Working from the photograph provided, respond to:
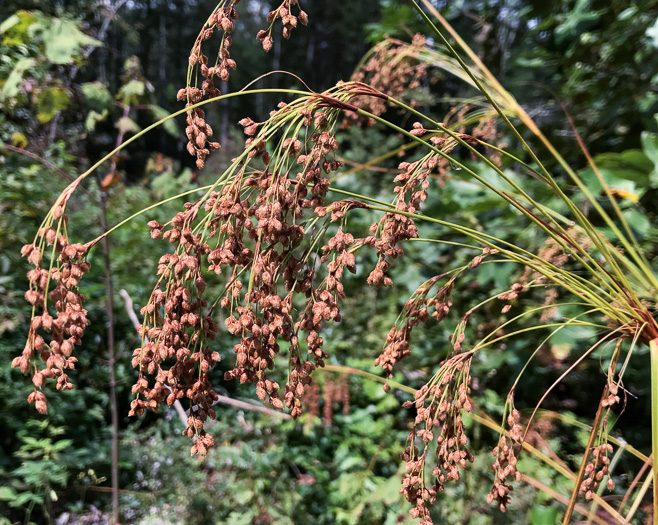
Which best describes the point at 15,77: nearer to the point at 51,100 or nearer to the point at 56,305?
the point at 51,100

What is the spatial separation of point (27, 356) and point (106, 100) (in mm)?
1271

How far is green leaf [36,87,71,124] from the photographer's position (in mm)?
1516

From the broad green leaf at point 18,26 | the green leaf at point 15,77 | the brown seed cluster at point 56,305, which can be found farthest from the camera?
the broad green leaf at point 18,26

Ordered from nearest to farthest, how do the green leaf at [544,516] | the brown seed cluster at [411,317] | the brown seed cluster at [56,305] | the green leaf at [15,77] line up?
the brown seed cluster at [56,305]
the brown seed cluster at [411,317]
the green leaf at [544,516]
the green leaf at [15,77]

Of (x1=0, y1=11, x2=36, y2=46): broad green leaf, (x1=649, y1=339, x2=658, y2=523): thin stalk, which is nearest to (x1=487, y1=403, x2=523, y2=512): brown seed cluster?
(x1=649, y1=339, x2=658, y2=523): thin stalk

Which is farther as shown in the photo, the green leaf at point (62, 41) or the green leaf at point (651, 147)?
the green leaf at point (62, 41)

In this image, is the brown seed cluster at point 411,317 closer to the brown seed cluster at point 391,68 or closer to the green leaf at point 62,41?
the brown seed cluster at point 391,68

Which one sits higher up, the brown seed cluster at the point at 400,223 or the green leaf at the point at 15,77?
the green leaf at the point at 15,77

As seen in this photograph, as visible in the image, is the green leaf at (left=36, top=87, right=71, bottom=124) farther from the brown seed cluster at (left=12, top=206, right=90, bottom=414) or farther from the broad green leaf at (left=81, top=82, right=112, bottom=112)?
the brown seed cluster at (left=12, top=206, right=90, bottom=414)

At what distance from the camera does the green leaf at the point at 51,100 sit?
152 centimetres

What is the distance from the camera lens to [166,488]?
2.15 meters

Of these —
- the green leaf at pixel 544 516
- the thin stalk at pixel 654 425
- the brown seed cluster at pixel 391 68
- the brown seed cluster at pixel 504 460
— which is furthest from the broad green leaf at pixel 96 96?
the green leaf at pixel 544 516


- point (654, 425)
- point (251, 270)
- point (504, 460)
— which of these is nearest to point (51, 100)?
point (251, 270)

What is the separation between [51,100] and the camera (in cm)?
154
